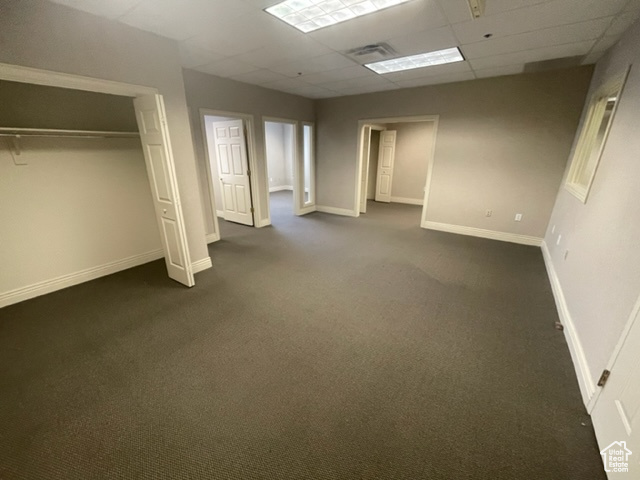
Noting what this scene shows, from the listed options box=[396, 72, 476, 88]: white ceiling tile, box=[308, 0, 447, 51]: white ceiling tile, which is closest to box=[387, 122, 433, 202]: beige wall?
box=[396, 72, 476, 88]: white ceiling tile

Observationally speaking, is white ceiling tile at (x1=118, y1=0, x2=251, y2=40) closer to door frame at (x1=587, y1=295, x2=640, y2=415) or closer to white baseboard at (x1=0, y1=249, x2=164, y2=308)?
white baseboard at (x1=0, y1=249, x2=164, y2=308)

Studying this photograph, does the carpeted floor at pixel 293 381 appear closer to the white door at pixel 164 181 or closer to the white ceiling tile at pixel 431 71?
the white door at pixel 164 181

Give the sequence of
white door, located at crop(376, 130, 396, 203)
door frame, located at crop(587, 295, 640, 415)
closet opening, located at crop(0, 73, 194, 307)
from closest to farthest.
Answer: door frame, located at crop(587, 295, 640, 415) → closet opening, located at crop(0, 73, 194, 307) → white door, located at crop(376, 130, 396, 203)

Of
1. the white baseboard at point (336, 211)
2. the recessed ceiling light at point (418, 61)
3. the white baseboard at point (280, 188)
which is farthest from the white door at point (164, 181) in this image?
the white baseboard at point (280, 188)

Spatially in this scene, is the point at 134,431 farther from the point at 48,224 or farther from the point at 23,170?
the point at 23,170

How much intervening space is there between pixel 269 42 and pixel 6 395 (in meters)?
3.67

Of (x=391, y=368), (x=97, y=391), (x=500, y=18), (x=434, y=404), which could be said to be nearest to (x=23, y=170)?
(x=97, y=391)

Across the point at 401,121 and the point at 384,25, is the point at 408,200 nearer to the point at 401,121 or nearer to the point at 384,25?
the point at 401,121

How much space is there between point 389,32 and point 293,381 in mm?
3253

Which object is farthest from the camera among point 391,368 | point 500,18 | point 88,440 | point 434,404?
point 500,18

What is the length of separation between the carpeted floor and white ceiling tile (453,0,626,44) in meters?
2.62

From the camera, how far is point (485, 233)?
15.3 feet

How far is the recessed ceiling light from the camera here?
308 cm

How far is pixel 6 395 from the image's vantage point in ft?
5.40
